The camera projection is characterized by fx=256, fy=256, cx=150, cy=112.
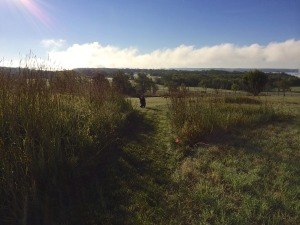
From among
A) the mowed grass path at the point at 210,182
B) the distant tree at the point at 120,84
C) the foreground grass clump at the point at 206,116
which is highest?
the distant tree at the point at 120,84

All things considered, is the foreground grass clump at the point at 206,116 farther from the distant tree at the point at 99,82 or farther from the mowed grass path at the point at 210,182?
the distant tree at the point at 99,82

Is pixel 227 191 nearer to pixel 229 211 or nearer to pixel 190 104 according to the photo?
pixel 229 211

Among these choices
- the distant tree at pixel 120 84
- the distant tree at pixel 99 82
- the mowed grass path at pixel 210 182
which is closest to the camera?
the mowed grass path at pixel 210 182

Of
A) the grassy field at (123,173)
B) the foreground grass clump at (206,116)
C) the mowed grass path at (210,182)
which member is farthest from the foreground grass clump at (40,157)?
the foreground grass clump at (206,116)

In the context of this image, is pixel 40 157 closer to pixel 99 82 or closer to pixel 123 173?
pixel 123 173

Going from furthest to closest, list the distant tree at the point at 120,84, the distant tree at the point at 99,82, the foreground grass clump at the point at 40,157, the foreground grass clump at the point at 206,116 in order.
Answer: the distant tree at the point at 120,84, the distant tree at the point at 99,82, the foreground grass clump at the point at 206,116, the foreground grass clump at the point at 40,157

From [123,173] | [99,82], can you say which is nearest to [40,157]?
[123,173]

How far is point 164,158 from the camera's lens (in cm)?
515

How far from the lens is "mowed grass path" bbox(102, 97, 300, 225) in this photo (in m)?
2.97

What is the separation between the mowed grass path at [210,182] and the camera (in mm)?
2969

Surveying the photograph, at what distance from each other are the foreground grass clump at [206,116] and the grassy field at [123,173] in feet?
0.46

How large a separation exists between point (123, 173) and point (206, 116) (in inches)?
135

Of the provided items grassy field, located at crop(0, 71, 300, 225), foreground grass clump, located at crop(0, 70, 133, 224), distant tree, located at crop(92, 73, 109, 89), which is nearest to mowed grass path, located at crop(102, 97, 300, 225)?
grassy field, located at crop(0, 71, 300, 225)

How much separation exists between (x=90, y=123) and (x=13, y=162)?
234cm
